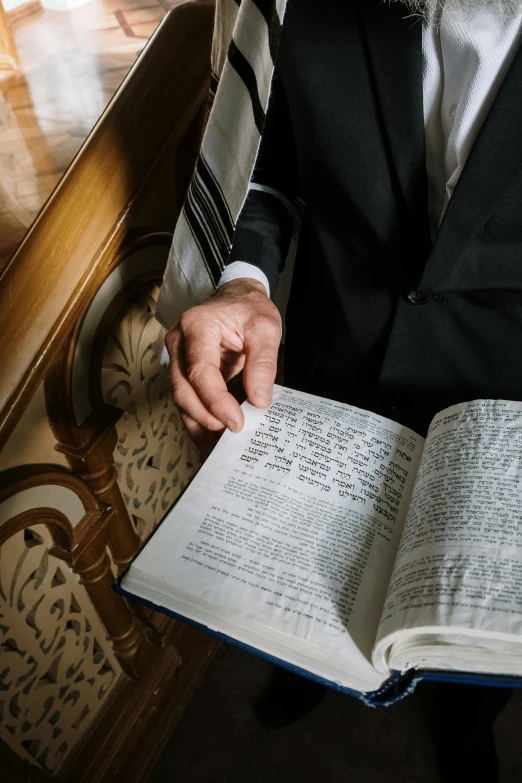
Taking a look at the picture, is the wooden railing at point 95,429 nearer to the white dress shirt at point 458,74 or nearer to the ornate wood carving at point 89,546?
the ornate wood carving at point 89,546

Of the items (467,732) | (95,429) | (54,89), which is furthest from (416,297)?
(54,89)

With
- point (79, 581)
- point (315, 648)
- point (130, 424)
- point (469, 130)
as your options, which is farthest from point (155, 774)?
point (469, 130)

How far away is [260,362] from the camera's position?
0.67 metres

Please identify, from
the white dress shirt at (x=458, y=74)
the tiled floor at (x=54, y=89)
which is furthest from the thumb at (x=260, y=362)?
the tiled floor at (x=54, y=89)

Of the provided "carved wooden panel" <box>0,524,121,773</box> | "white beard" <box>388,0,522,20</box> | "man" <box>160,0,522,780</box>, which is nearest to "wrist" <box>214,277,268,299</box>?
"man" <box>160,0,522,780</box>

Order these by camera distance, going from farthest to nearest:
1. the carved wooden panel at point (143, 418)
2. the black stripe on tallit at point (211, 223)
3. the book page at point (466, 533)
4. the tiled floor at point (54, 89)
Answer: the tiled floor at point (54, 89) → the carved wooden panel at point (143, 418) → the black stripe on tallit at point (211, 223) → the book page at point (466, 533)

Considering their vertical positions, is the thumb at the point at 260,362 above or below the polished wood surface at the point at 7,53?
below

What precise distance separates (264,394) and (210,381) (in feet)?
0.20

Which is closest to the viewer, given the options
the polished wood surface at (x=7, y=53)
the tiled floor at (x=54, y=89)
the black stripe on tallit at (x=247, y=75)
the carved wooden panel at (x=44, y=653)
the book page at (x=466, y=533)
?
the book page at (x=466, y=533)

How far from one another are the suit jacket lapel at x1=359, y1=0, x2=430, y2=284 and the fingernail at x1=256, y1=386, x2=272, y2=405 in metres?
0.28

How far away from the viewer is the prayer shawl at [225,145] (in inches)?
26.2

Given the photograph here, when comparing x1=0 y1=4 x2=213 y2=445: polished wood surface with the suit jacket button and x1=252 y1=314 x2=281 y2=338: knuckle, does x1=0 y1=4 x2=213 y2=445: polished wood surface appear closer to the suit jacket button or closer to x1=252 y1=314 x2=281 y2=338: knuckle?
x1=252 y1=314 x2=281 y2=338: knuckle

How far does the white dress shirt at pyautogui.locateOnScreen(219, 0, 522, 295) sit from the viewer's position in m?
0.61

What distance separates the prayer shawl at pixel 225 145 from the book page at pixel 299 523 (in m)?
0.25
